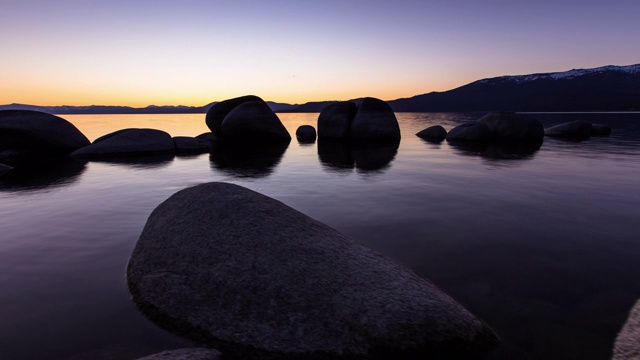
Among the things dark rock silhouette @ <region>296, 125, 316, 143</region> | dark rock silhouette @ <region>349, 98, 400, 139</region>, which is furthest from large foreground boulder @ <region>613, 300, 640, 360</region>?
dark rock silhouette @ <region>296, 125, 316, 143</region>

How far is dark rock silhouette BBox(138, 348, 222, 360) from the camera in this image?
8.41 ft

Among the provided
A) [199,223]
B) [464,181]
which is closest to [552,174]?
[464,181]

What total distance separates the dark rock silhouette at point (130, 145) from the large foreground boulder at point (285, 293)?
1457 cm

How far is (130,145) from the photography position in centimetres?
1667

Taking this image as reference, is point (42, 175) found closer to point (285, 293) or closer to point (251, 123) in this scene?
point (285, 293)

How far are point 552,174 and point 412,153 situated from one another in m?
6.93

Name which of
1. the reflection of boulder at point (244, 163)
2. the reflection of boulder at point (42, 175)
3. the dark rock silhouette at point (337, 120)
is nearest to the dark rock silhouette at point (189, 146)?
the reflection of boulder at point (244, 163)

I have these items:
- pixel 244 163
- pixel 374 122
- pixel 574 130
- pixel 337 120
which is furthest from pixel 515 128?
pixel 244 163

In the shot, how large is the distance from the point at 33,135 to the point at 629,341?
19.8 metres

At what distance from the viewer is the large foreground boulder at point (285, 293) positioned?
273cm

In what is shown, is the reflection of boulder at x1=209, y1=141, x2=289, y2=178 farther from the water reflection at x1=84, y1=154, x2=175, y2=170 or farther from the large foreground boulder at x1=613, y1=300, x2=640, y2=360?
the large foreground boulder at x1=613, y1=300, x2=640, y2=360

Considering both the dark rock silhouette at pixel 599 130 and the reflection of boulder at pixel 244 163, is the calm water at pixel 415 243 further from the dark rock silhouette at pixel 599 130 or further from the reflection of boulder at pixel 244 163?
the dark rock silhouette at pixel 599 130

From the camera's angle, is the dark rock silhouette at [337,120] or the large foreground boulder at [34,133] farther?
the dark rock silhouette at [337,120]

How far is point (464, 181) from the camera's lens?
975cm
